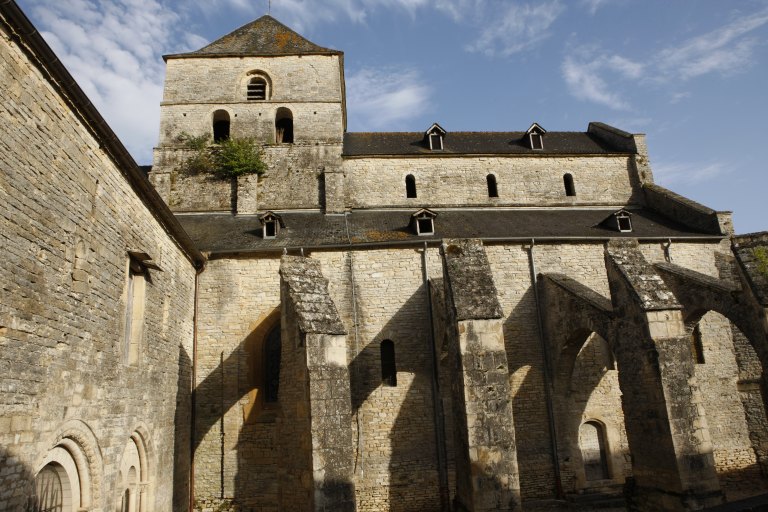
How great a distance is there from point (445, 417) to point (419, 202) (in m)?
7.49

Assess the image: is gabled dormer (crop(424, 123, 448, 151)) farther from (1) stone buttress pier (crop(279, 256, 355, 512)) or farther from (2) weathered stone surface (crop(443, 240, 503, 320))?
(1) stone buttress pier (crop(279, 256, 355, 512))

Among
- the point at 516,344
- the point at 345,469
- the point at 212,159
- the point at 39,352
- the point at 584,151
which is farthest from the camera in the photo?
the point at 584,151

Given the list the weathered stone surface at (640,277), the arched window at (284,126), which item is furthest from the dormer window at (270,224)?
the weathered stone surface at (640,277)

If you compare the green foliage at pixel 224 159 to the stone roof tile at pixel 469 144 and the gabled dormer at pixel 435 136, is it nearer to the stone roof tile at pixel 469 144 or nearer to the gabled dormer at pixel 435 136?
the stone roof tile at pixel 469 144

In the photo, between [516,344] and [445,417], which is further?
[516,344]

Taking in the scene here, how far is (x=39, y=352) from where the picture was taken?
6250mm

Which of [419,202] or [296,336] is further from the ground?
[419,202]

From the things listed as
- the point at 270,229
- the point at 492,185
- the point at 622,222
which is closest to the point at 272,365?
the point at 270,229

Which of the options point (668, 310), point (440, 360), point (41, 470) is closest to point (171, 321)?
point (41, 470)

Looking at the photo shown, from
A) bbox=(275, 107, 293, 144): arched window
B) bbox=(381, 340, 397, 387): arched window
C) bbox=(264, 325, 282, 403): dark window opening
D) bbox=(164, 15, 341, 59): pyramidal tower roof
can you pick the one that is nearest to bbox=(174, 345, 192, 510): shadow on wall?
bbox=(264, 325, 282, 403): dark window opening

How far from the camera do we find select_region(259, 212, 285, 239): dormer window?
1449 centimetres

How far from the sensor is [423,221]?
15195mm

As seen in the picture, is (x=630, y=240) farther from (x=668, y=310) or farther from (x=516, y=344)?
(x=516, y=344)

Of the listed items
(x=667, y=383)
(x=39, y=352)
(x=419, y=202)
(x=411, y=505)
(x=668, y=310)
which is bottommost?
(x=411, y=505)
